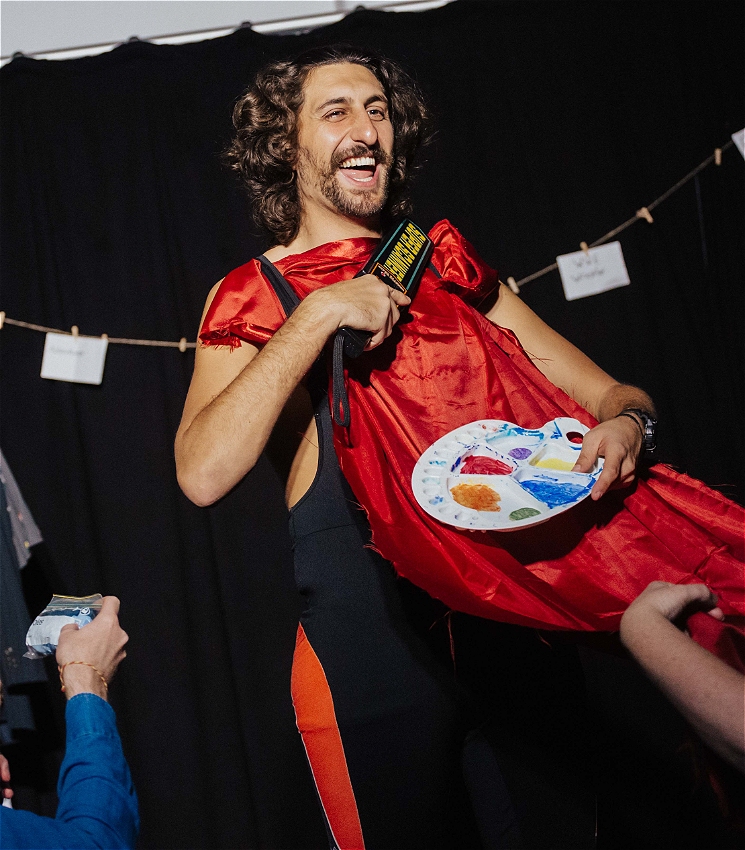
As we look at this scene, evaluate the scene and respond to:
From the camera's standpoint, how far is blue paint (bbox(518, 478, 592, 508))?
1039 mm

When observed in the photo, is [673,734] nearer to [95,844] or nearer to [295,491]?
[295,491]

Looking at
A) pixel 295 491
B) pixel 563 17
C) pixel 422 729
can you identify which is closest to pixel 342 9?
pixel 563 17

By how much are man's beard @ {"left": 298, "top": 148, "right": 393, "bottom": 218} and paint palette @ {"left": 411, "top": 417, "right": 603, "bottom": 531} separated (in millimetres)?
534

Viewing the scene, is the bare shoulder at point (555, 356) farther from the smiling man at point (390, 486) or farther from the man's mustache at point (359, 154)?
the man's mustache at point (359, 154)

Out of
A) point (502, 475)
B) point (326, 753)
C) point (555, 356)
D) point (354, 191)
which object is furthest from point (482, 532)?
point (354, 191)

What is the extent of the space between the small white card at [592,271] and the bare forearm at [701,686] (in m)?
1.76

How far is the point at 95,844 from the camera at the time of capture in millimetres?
844

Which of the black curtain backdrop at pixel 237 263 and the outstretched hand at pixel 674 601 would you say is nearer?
the outstretched hand at pixel 674 601

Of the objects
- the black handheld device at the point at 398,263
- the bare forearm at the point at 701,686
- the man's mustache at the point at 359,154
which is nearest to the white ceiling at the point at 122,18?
the man's mustache at the point at 359,154

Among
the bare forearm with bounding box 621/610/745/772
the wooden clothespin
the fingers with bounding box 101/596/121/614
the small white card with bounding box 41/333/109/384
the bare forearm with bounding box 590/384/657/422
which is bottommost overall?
the bare forearm with bounding box 621/610/745/772

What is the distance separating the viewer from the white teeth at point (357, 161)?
1520mm

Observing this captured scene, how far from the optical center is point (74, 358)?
2301mm

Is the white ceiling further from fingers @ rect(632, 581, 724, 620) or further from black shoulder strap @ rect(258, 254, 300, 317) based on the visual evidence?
fingers @ rect(632, 581, 724, 620)

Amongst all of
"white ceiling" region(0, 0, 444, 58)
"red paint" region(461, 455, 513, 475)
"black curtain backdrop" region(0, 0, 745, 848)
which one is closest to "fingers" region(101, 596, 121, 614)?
"red paint" region(461, 455, 513, 475)
